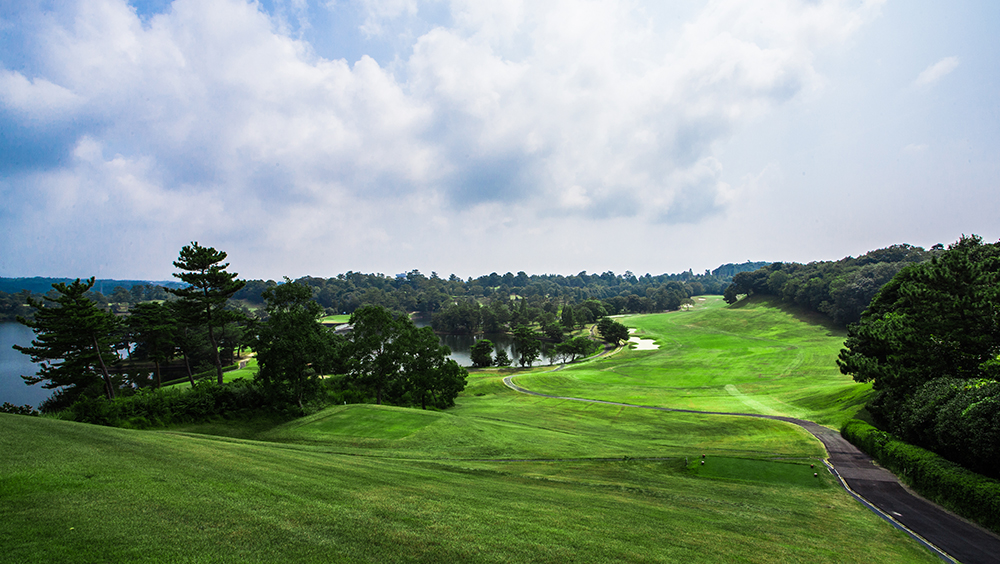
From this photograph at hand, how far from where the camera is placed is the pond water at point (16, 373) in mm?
51925

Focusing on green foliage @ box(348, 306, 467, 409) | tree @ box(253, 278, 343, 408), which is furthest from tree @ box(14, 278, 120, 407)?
green foliage @ box(348, 306, 467, 409)

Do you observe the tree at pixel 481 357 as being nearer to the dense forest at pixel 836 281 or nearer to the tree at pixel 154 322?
the tree at pixel 154 322

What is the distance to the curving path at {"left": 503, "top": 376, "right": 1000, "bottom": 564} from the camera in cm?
1367

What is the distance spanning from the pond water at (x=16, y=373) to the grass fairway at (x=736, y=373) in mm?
67359

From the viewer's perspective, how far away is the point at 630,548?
877 centimetres

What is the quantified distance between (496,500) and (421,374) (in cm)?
3074

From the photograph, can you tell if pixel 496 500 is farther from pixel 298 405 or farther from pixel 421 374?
pixel 421 374

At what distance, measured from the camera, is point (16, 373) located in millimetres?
66812

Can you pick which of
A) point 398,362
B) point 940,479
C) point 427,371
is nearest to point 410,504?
point 940,479

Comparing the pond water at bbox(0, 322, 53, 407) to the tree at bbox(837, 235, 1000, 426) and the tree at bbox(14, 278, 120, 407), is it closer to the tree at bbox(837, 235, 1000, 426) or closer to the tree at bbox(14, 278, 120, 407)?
the tree at bbox(14, 278, 120, 407)

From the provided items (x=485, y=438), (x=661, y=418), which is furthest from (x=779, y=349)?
(x=485, y=438)

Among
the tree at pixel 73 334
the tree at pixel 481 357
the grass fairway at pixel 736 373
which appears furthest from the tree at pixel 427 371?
the tree at pixel 481 357

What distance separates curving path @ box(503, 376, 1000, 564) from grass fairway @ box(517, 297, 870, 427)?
10153mm

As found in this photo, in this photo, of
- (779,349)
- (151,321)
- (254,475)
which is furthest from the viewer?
(779,349)
